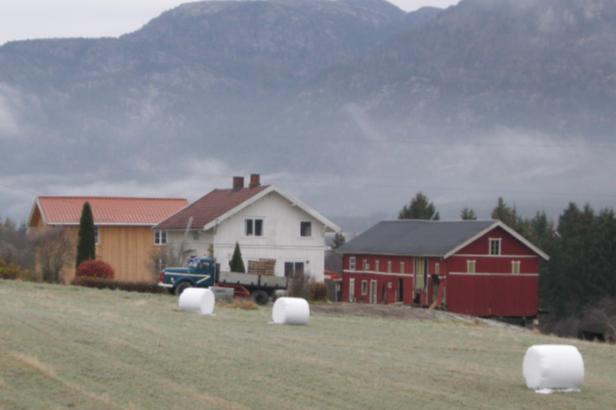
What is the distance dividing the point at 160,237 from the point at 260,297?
27157 millimetres

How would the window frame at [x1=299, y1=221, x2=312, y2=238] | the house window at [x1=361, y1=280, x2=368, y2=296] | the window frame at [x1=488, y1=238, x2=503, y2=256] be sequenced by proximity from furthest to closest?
→ the house window at [x1=361, y1=280, x2=368, y2=296] < the window frame at [x1=488, y1=238, x2=503, y2=256] < the window frame at [x1=299, y1=221, x2=312, y2=238]

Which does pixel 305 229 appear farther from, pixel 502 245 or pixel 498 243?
pixel 502 245

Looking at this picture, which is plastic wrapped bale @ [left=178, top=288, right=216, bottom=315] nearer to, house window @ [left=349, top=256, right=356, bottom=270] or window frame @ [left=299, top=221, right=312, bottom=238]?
window frame @ [left=299, top=221, right=312, bottom=238]

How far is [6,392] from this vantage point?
55.6ft

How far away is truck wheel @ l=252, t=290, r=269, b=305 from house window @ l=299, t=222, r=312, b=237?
2212 cm

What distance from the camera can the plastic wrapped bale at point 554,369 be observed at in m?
20.0

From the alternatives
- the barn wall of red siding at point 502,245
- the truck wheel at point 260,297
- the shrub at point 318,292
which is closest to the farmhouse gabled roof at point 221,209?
the barn wall of red siding at point 502,245

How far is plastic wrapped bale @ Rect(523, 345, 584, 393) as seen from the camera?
20.0m

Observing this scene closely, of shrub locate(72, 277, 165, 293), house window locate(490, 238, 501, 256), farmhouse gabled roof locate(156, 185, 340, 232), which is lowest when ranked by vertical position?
shrub locate(72, 277, 165, 293)

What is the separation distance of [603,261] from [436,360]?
70956mm

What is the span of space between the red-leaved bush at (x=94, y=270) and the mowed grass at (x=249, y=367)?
1109 inches

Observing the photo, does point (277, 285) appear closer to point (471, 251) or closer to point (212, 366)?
point (471, 251)

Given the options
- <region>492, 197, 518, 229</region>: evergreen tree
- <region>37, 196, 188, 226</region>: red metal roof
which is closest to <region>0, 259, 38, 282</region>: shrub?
<region>37, 196, 188, 226</region>: red metal roof

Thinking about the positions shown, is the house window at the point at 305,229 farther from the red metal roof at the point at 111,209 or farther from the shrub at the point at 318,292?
the shrub at the point at 318,292
